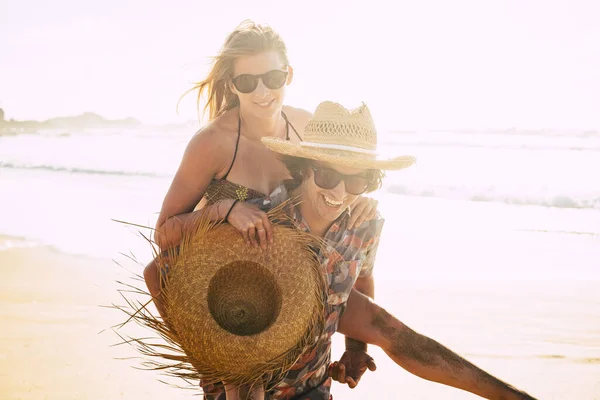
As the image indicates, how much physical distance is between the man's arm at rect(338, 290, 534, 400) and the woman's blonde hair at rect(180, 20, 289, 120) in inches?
46.9

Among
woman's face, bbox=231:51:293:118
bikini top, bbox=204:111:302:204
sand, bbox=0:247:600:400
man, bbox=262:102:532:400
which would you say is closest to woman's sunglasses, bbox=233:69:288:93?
woman's face, bbox=231:51:293:118

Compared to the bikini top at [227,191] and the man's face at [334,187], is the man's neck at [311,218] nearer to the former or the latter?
the man's face at [334,187]

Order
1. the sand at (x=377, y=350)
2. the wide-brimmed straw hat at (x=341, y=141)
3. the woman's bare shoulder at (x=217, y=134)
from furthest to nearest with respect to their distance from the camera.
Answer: the sand at (x=377, y=350)
the woman's bare shoulder at (x=217, y=134)
the wide-brimmed straw hat at (x=341, y=141)

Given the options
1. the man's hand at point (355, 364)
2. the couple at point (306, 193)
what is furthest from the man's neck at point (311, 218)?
the man's hand at point (355, 364)

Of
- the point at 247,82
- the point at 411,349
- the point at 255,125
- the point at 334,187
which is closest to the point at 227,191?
the point at 255,125

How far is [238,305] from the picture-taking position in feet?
8.83

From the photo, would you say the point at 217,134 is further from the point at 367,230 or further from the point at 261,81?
the point at 367,230

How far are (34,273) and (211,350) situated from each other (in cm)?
487

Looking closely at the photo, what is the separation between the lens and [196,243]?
2.62 m

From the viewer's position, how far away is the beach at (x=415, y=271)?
454 cm

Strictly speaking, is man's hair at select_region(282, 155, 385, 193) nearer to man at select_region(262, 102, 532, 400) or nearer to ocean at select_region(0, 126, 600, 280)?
man at select_region(262, 102, 532, 400)

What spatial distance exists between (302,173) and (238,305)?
2.13 ft

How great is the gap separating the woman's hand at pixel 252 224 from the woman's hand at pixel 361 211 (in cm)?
43

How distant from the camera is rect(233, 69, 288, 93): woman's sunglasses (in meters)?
3.21
